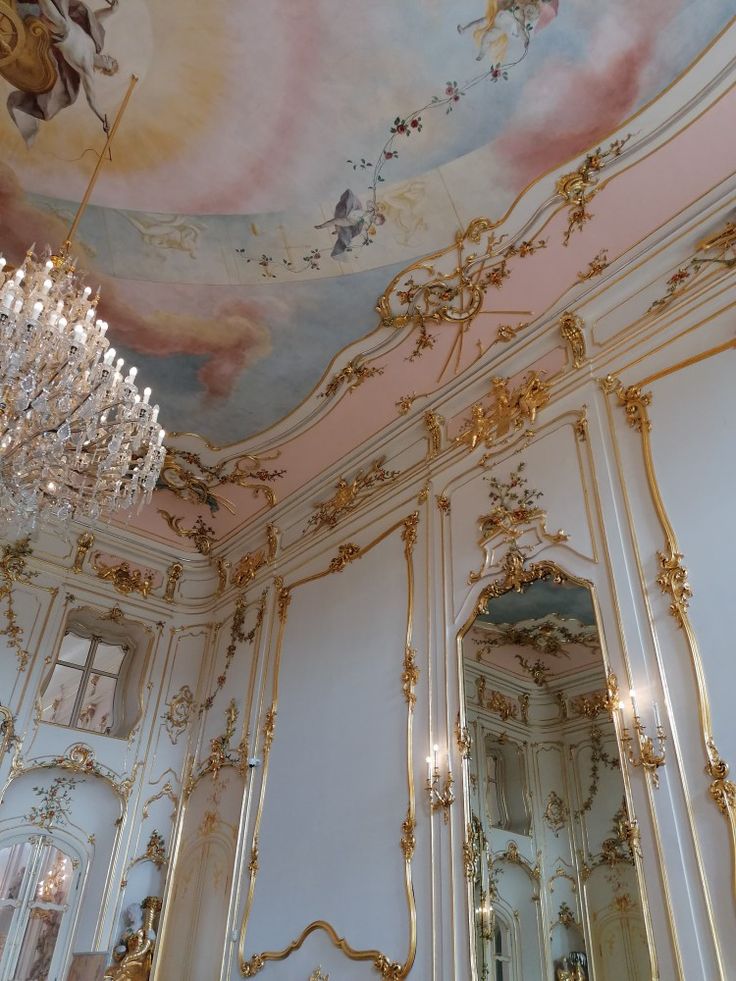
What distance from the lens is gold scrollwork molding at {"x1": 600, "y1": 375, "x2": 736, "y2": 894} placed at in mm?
3506

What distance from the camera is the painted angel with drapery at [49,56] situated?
4.52m

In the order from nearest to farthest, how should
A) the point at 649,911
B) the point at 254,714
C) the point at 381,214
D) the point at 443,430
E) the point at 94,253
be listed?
1. the point at 649,911
2. the point at 381,214
3. the point at 94,253
4. the point at 443,430
5. the point at 254,714

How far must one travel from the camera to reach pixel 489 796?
181 inches

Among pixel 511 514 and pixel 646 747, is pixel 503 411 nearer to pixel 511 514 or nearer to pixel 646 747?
pixel 511 514

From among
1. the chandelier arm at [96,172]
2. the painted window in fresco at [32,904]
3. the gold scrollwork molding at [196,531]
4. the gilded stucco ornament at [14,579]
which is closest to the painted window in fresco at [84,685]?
the gilded stucco ornament at [14,579]

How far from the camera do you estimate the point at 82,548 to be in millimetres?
7922

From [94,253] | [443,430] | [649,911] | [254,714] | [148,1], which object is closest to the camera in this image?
[649,911]

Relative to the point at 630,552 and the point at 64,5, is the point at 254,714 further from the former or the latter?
the point at 64,5

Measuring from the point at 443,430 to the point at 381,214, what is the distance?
73.0 inches

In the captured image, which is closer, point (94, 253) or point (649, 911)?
point (649, 911)

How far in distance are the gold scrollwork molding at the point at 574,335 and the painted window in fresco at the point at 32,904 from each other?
601cm

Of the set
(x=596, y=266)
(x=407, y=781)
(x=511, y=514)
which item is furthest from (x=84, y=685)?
(x=596, y=266)

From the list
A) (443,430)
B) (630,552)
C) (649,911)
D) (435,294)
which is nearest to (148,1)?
(435,294)

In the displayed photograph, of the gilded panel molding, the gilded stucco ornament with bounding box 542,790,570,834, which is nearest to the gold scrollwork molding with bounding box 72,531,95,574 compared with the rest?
the gilded panel molding
